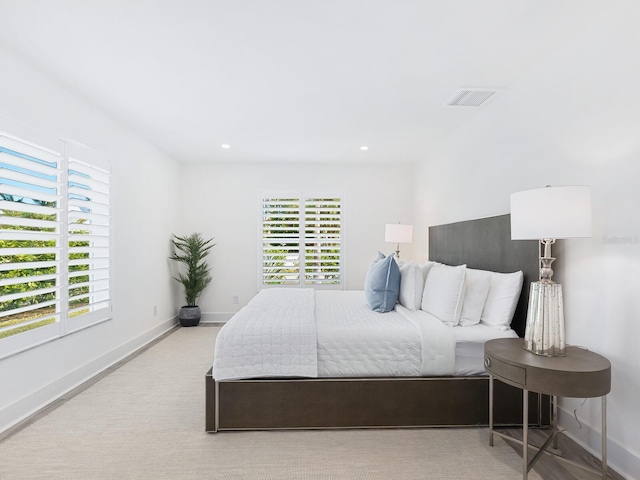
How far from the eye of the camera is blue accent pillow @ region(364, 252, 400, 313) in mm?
3027

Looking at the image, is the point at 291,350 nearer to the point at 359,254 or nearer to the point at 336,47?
the point at 336,47

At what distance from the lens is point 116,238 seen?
12.4 ft

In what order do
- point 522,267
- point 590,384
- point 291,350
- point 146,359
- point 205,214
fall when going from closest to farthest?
point 590,384
point 291,350
point 522,267
point 146,359
point 205,214

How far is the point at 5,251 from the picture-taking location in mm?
2359

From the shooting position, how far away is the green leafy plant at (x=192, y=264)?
5.34 m

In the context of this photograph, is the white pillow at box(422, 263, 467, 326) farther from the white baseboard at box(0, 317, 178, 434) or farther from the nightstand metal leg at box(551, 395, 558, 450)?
the white baseboard at box(0, 317, 178, 434)

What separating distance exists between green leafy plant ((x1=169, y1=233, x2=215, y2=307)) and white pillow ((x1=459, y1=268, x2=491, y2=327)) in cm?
390

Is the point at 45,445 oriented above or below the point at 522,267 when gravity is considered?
below

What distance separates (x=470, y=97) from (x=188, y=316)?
4460 mm

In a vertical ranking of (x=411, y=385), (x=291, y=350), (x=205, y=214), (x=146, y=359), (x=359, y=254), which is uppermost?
(x=205, y=214)

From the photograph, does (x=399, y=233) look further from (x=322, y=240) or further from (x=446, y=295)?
(x=446, y=295)

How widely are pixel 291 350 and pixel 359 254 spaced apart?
352cm

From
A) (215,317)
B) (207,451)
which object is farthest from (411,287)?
(215,317)

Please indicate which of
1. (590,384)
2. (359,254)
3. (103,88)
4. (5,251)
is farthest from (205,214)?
(590,384)
